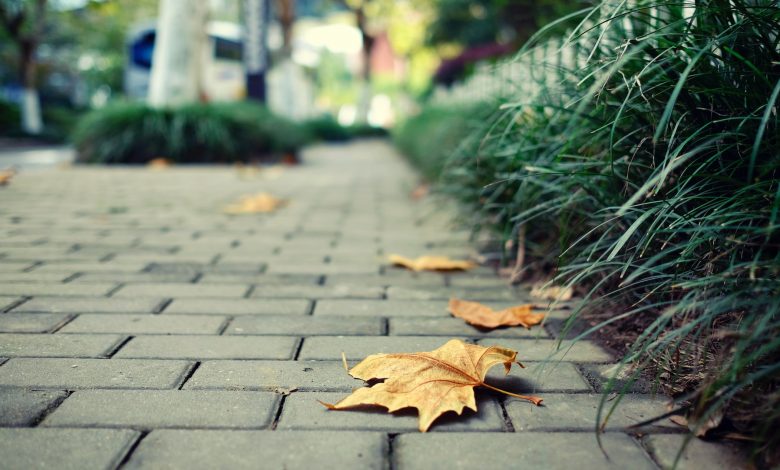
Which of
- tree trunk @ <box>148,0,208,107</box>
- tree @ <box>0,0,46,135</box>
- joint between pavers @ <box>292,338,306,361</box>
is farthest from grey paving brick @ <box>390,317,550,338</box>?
tree @ <box>0,0,46,135</box>

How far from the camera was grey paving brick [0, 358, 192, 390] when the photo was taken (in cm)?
151

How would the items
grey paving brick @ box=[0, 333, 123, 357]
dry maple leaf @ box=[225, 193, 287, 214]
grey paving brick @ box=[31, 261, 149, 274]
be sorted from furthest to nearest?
dry maple leaf @ box=[225, 193, 287, 214] → grey paving brick @ box=[31, 261, 149, 274] → grey paving brick @ box=[0, 333, 123, 357]

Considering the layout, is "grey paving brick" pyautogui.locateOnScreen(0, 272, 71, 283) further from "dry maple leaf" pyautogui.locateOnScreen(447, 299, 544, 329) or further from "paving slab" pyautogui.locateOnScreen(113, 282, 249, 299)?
"dry maple leaf" pyautogui.locateOnScreen(447, 299, 544, 329)

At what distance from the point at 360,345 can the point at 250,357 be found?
0.30 meters

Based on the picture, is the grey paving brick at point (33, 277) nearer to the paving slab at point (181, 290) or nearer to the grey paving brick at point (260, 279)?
the paving slab at point (181, 290)

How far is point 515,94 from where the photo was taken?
3242 mm

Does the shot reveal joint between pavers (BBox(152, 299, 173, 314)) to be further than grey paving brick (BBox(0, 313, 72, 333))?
Yes

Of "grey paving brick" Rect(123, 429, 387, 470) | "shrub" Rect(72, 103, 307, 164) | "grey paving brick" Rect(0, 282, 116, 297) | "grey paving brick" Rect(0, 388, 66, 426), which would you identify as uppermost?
"shrub" Rect(72, 103, 307, 164)

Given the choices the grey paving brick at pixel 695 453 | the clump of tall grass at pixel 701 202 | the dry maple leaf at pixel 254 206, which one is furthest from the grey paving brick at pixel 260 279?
the dry maple leaf at pixel 254 206

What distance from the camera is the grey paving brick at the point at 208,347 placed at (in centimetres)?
171

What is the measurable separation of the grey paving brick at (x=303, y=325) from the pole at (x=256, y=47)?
10.1 metres

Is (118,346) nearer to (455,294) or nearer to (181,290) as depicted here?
(181,290)

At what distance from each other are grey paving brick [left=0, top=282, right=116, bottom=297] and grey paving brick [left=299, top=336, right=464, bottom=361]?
942 millimetres

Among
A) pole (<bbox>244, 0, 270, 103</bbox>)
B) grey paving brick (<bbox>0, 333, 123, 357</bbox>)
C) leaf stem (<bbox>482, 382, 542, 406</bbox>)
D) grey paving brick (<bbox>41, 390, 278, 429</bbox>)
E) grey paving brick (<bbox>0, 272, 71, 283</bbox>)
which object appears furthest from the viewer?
pole (<bbox>244, 0, 270, 103</bbox>)
